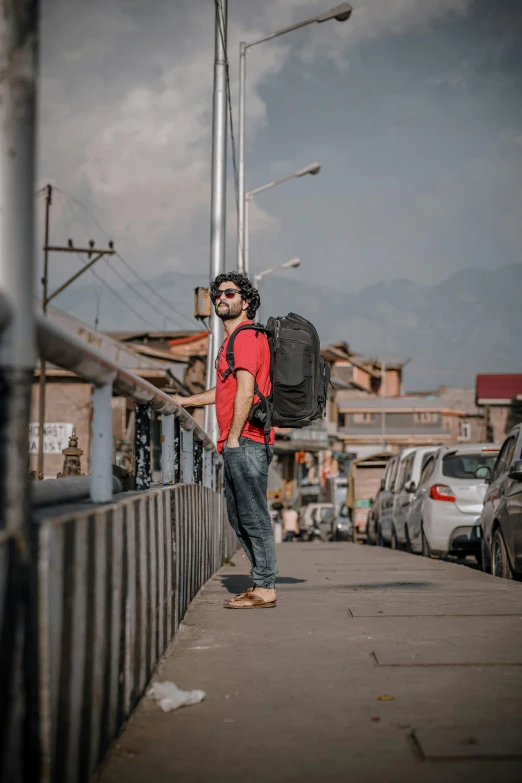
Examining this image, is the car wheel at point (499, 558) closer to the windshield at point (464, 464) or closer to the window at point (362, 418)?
the windshield at point (464, 464)

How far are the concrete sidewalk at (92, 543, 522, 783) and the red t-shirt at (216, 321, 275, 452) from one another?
45.0 inches

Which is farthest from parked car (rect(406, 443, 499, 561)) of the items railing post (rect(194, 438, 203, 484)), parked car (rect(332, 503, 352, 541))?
parked car (rect(332, 503, 352, 541))

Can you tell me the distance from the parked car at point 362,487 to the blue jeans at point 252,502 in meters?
29.0

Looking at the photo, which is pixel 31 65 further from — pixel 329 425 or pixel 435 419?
pixel 435 419

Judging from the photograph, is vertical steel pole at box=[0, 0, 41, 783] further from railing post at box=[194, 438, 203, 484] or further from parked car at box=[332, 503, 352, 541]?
parked car at box=[332, 503, 352, 541]

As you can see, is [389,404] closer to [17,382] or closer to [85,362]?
[85,362]

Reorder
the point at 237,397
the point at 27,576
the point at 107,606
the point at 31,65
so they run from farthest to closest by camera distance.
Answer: the point at 237,397 < the point at 107,606 < the point at 31,65 < the point at 27,576

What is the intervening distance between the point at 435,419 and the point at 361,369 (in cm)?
830

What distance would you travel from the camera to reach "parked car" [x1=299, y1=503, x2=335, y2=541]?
4712cm

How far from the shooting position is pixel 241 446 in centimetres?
650

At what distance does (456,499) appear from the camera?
47.1 ft

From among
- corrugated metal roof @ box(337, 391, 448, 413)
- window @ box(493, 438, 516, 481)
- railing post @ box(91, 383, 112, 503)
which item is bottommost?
railing post @ box(91, 383, 112, 503)

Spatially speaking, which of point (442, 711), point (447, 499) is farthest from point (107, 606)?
point (447, 499)

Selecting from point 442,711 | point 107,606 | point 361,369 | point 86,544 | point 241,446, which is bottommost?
point 442,711
